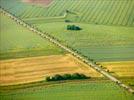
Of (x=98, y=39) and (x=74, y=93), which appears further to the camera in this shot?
(x=98, y=39)

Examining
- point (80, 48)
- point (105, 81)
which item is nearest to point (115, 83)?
point (105, 81)

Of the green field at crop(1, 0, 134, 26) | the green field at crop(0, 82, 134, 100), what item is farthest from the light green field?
the green field at crop(0, 82, 134, 100)

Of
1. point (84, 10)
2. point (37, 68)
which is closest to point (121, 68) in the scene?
point (37, 68)

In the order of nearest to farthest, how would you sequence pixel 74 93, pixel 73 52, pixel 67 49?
pixel 74 93 < pixel 73 52 < pixel 67 49

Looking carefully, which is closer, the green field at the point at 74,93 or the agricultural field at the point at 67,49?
the green field at the point at 74,93

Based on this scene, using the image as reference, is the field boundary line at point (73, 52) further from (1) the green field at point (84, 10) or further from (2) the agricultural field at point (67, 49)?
(1) the green field at point (84, 10)

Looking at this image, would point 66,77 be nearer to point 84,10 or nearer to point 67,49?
point 67,49

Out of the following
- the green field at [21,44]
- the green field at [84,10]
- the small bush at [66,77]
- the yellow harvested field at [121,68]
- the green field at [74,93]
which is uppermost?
the green field at [84,10]

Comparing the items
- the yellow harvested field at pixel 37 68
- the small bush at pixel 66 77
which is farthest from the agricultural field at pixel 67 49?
the small bush at pixel 66 77
